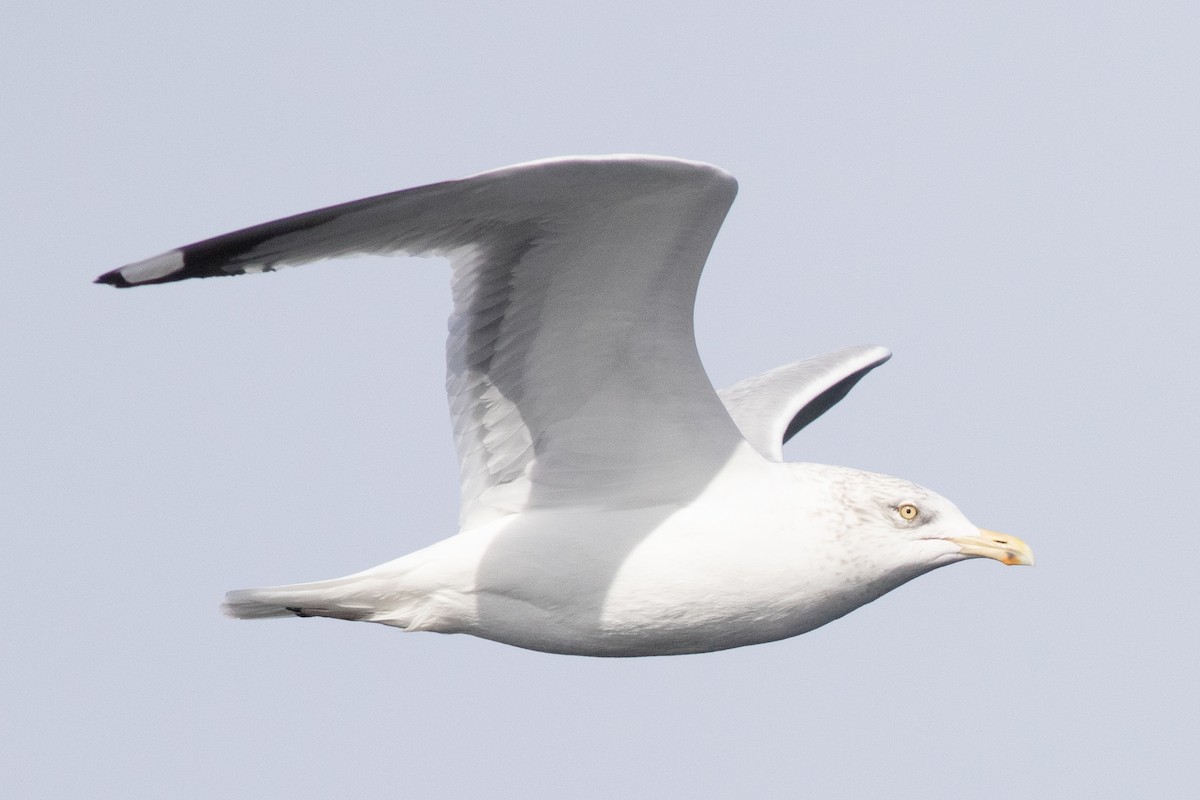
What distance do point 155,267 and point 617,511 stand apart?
2672mm

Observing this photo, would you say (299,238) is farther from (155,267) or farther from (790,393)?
(790,393)

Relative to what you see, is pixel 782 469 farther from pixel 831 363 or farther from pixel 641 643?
pixel 831 363

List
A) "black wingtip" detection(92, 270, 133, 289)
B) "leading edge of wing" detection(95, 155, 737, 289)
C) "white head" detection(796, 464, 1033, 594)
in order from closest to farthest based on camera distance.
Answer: "black wingtip" detection(92, 270, 133, 289) → "leading edge of wing" detection(95, 155, 737, 289) → "white head" detection(796, 464, 1033, 594)

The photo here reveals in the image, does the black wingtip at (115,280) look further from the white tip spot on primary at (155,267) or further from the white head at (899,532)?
the white head at (899,532)

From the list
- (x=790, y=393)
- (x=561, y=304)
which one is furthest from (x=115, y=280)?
(x=790, y=393)

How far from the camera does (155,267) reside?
566cm

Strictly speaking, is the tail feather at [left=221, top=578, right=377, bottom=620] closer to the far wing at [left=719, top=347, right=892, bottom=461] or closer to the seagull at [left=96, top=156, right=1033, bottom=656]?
the seagull at [left=96, top=156, right=1033, bottom=656]

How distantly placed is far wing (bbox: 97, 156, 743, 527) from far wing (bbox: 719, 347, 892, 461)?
163 cm

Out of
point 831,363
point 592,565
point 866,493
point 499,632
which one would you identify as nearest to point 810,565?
point 866,493

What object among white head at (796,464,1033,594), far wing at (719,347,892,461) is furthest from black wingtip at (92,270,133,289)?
far wing at (719,347,892,461)

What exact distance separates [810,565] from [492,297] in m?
1.90

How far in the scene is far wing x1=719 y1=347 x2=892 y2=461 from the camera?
9.26 m

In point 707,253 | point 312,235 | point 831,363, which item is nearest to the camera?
point 312,235

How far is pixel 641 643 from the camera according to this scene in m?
7.38
